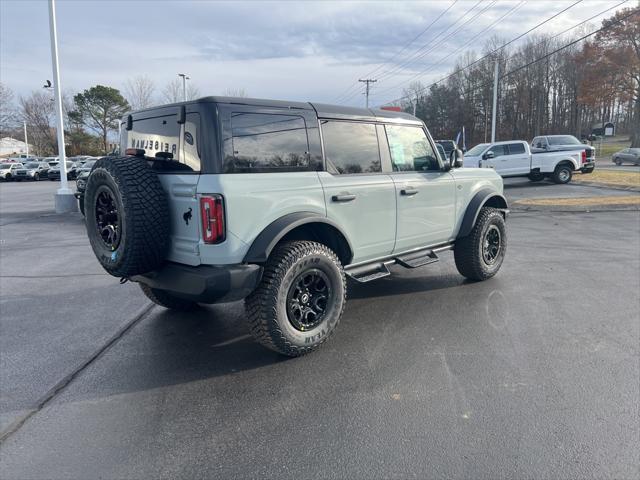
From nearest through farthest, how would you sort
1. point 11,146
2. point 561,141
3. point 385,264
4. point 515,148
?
point 385,264, point 515,148, point 561,141, point 11,146

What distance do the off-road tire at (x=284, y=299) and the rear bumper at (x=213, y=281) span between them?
13cm

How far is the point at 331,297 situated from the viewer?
4180mm

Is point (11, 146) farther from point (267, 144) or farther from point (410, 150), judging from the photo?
point (267, 144)

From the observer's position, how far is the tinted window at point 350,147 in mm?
4371

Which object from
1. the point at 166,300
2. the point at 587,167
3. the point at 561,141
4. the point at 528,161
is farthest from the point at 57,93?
the point at 587,167

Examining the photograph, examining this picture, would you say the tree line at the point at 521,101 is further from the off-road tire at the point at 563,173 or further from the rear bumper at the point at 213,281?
the rear bumper at the point at 213,281

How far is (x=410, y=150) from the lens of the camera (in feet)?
17.4

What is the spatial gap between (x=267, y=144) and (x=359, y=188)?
104cm

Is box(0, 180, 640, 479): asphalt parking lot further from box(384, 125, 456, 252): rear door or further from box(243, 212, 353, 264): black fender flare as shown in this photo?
box(243, 212, 353, 264): black fender flare

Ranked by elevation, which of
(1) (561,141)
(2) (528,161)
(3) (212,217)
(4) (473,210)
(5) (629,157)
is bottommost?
(4) (473,210)

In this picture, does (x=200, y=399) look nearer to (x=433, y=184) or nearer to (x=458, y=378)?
(x=458, y=378)

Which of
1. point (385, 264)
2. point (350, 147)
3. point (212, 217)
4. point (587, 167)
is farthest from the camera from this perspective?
point (587, 167)

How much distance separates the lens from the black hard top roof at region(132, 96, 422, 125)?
3695mm

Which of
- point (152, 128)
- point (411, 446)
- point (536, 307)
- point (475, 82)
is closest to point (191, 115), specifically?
point (152, 128)
